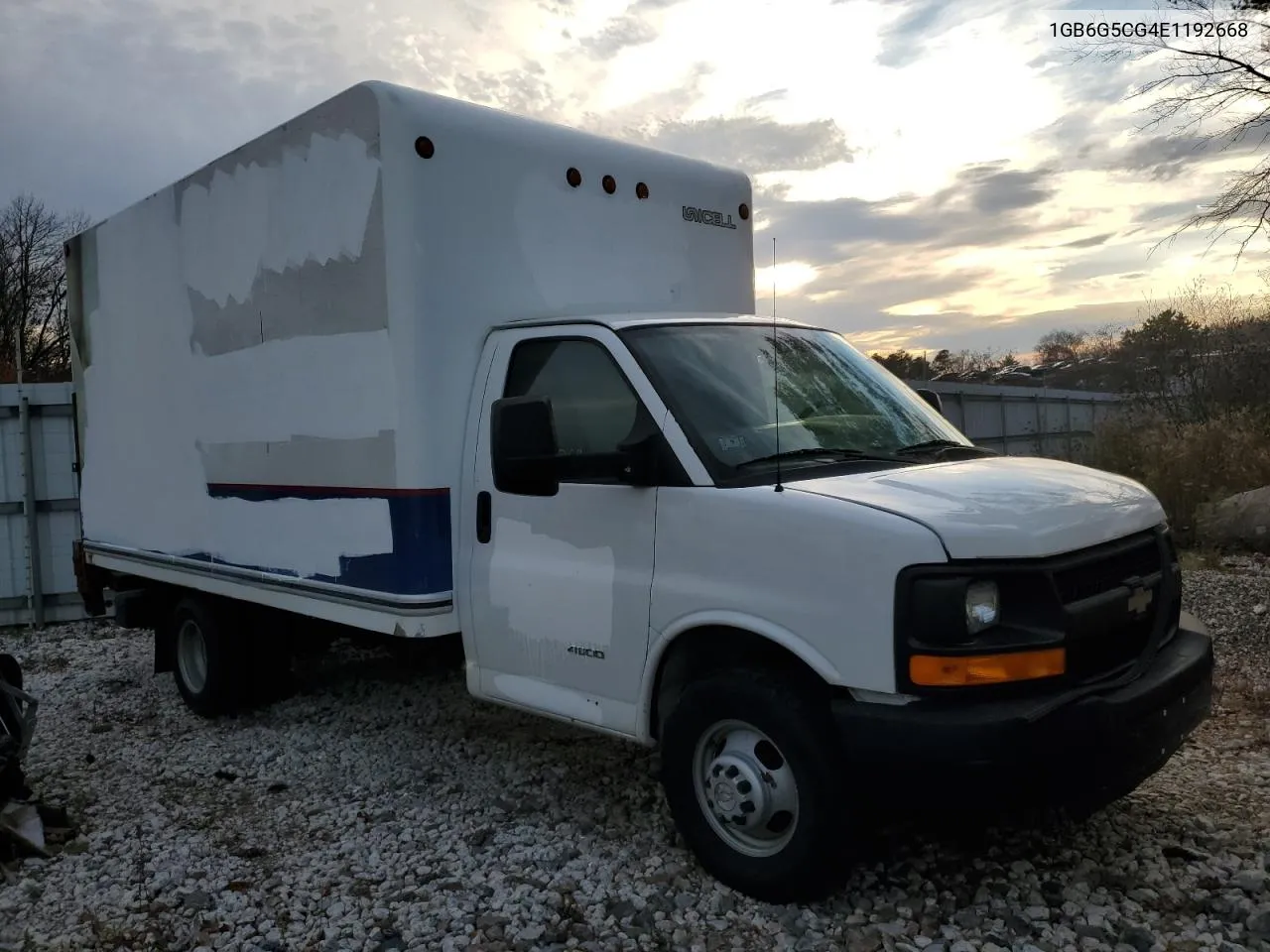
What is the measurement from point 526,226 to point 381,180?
746mm

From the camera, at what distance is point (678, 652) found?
151 inches

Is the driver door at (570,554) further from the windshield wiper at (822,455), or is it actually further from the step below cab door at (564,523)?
the windshield wiper at (822,455)

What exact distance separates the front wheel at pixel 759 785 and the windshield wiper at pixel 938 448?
1.18 metres

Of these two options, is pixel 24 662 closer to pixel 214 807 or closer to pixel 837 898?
pixel 214 807

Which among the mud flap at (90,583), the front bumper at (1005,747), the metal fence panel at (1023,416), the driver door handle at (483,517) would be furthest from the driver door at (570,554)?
the metal fence panel at (1023,416)

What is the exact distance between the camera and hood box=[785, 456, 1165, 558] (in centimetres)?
313

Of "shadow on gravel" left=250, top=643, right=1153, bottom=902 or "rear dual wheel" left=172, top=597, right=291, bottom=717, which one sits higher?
"rear dual wheel" left=172, top=597, right=291, bottom=717

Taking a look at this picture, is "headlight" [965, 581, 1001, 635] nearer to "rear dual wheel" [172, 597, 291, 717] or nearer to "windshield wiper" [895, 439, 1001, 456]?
"windshield wiper" [895, 439, 1001, 456]

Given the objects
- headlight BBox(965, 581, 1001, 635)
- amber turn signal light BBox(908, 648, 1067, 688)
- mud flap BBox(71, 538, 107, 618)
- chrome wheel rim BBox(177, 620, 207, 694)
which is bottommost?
chrome wheel rim BBox(177, 620, 207, 694)

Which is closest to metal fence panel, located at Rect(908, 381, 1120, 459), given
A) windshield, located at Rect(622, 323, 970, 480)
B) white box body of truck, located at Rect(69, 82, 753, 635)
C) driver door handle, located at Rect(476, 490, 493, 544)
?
white box body of truck, located at Rect(69, 82, 753, 635)

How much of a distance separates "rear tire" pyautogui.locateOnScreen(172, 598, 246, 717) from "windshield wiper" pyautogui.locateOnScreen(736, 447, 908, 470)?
155 inches

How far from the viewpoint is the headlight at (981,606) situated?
10.2 ft

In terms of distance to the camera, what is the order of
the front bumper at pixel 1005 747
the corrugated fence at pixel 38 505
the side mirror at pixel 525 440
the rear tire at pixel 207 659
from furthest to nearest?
the corrugated fence at pixel 38 505
the rear tire at pixel 207 659
the side mirror at pixel 525 440
the front bumper at pixel 1005 747

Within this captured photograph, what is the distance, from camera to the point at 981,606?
3121 millimetres
